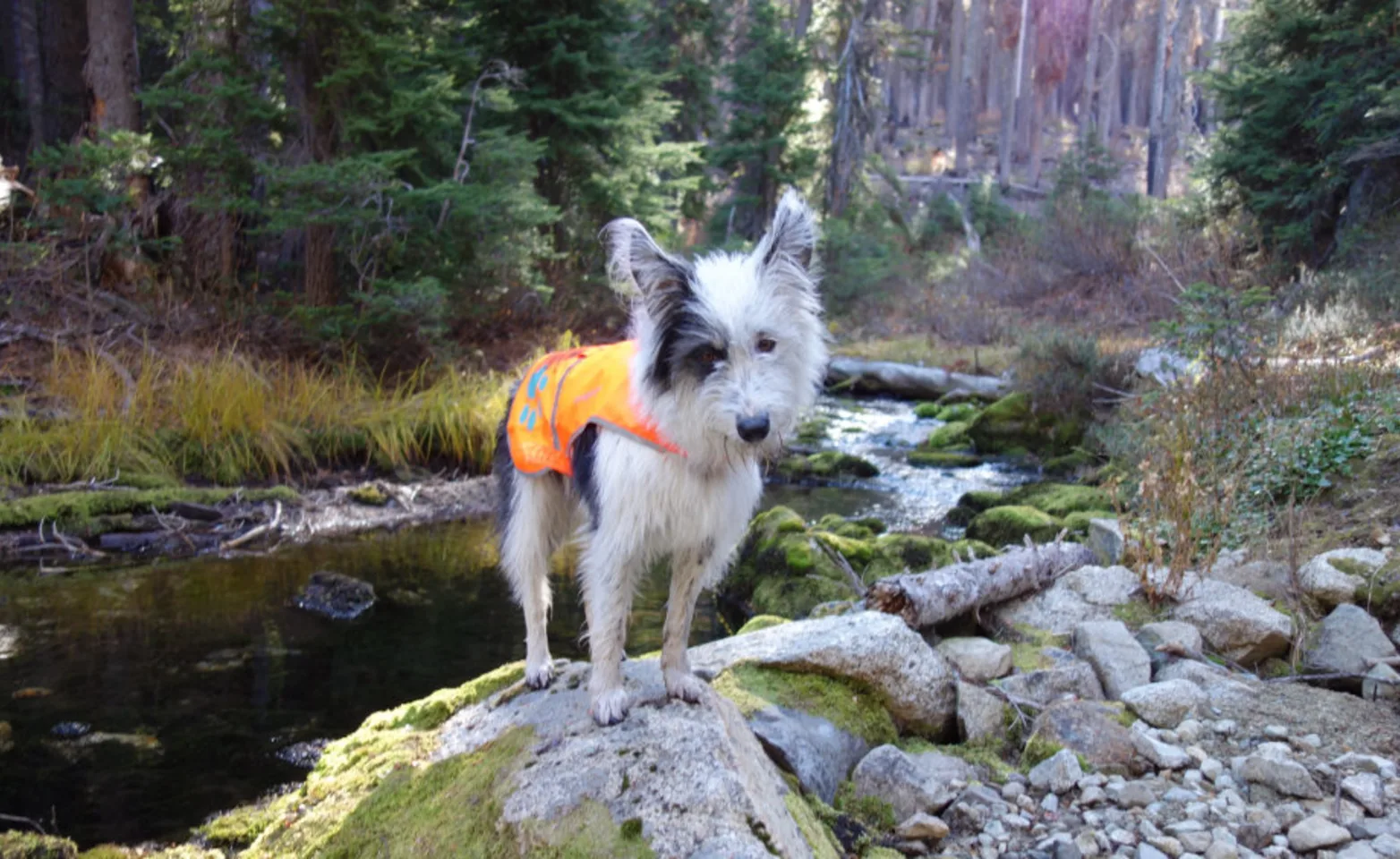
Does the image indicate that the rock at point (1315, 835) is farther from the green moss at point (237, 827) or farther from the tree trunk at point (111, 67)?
the tree trunk at point (111, 67)

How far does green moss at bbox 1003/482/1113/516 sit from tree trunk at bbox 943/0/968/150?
141 ft

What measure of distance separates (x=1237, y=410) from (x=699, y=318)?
19.6 feet

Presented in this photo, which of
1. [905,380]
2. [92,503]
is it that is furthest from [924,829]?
[905,380]

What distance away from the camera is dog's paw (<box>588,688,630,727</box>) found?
3520 millimetres

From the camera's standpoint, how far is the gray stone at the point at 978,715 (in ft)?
14.8

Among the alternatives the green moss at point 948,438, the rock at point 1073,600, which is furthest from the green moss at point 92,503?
the green moss at point 948,438

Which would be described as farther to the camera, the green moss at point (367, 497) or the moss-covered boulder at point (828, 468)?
the moss-covered boulder at point (828, 468)

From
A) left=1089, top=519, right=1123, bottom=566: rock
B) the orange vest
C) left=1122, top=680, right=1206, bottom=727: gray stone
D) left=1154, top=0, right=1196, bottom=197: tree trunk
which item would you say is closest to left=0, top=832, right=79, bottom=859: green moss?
the orange vest

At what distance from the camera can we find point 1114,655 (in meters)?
4.94

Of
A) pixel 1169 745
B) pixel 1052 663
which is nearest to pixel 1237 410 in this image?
pixel 1052 663

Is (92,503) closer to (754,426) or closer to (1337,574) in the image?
(754,426)

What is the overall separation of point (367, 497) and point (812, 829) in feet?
24.9

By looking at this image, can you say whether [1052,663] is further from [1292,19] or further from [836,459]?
[1292,19]

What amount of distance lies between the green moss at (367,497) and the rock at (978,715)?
691 centimetres
